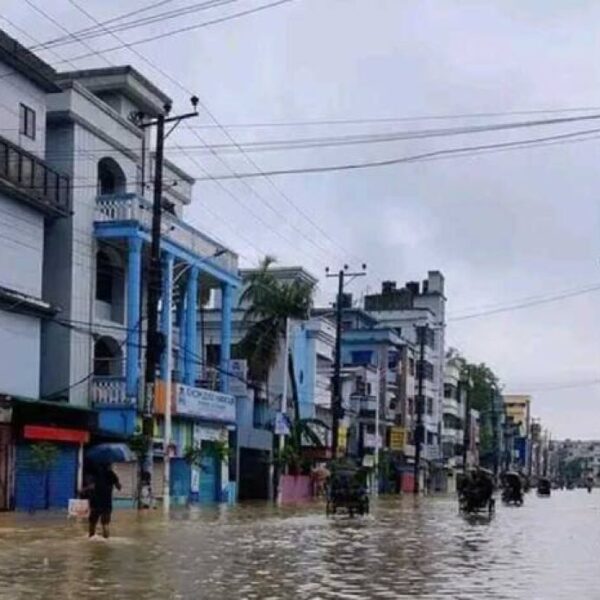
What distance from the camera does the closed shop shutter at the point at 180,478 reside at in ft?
155

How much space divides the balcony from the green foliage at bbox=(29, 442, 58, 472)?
748 centimetres

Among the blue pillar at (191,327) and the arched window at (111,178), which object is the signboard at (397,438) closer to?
the blue pillar at (191,327)

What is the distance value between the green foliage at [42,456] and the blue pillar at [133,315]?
21.5 ft

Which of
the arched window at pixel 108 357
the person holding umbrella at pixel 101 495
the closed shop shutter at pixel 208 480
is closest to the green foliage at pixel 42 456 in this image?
the arched window at pixel 108 357

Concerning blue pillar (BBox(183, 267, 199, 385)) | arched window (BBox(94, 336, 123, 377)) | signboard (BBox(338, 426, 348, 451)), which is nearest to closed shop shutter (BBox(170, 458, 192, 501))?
blue pillar (BBox(183, 267, 199, 385))

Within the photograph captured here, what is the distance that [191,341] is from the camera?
164ft

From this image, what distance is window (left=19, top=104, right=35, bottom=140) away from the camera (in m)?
37.9

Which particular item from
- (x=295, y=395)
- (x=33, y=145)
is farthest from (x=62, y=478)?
(x=295, y=395)

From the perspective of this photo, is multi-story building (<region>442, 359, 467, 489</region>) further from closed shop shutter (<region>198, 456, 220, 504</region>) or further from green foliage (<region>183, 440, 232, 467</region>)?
green foliage (<region>183, 440, 232, 467</region>)

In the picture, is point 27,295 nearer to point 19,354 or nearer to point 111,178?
point 19,354

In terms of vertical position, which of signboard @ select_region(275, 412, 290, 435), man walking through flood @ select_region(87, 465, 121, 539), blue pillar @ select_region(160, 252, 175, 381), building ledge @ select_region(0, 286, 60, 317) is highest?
blue pillar @ select_region(160, 252, 175, 381)

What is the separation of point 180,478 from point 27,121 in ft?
53.9

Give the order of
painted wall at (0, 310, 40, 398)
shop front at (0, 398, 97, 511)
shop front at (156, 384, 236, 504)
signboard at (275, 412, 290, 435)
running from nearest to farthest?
shop front at (0, 398, 97, 511) < painted wall at (0, 310, 40, 398) < shop front at (156, 384, 236, 504) < signboard at (275, 412, 290, 435)

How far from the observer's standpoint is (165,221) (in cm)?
4594
